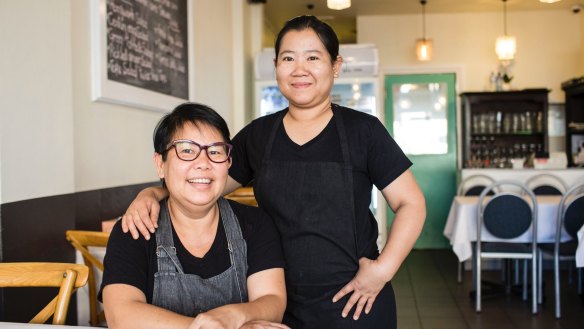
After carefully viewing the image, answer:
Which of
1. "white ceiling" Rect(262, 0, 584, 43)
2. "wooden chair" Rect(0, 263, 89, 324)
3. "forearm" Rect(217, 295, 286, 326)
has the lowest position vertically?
"forearm" Rect(217, 295, 286, 326)

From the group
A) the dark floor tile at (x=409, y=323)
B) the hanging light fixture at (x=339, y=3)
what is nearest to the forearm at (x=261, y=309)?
the dark floor tile at (x=409, y=323)

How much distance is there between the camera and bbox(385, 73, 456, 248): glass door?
25.3 ft

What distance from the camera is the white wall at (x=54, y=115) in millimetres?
Answer: 2000

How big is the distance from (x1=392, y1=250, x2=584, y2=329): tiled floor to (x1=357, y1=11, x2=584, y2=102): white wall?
2.94 m

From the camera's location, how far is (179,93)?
4098 mm

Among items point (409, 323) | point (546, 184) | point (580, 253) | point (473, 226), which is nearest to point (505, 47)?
point (546, 184)

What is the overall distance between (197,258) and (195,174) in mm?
223

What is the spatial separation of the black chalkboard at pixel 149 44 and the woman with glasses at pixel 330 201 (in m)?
1.70

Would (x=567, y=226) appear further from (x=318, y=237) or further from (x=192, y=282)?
(x=192, y=282)

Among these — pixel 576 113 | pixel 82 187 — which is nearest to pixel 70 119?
pixel 82 187

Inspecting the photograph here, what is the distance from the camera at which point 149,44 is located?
354 cm

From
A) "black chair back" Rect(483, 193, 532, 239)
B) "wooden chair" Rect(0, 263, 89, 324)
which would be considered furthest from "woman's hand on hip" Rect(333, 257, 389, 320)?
"black chair back" Rect(483, 193, 532, 239)

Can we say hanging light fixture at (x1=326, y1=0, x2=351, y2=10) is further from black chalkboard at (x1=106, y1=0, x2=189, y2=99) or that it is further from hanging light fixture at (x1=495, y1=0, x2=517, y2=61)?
hanging light fixture at (x1=495, y1=0, x2=517, y2=61)

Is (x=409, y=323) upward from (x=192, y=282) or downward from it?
downward
